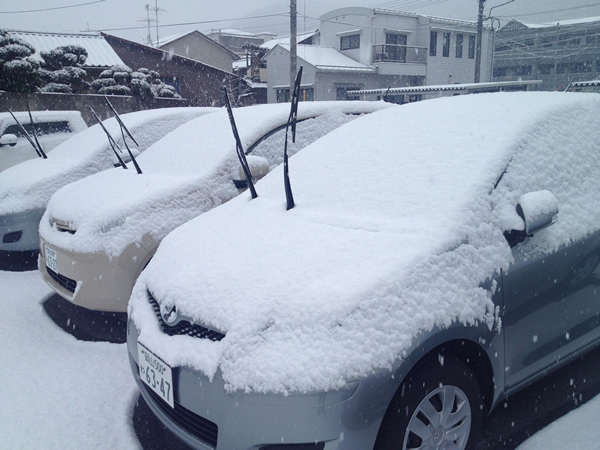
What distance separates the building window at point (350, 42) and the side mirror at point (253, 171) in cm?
2603

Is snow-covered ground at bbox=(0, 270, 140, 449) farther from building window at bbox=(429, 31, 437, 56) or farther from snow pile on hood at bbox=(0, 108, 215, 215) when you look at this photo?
building window at bbox=(429, 31, 437, 56)

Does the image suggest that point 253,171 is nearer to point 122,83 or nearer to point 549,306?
point 549,306

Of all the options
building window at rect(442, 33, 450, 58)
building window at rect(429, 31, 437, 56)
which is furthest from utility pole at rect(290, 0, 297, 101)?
building window at rect(442, 33, 450, 58)

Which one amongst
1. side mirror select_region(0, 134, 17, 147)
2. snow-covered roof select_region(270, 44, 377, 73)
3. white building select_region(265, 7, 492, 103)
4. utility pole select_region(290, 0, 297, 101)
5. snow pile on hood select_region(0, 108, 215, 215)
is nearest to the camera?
snow pile on hood select_region(0, 108, 215, 215)

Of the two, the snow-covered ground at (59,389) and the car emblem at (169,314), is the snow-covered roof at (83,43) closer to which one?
the snow-covered ground at (59,389)

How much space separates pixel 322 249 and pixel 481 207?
66 centimetres

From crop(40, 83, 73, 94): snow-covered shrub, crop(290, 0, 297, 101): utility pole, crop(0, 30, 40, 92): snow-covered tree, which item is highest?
crop(290, 0, 297, 101): utility pole

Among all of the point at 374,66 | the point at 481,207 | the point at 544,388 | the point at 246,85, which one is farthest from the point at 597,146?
the point at 246,85

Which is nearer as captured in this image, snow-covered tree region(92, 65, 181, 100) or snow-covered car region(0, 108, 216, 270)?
snow-covered car region(0, 108, 216, 270)

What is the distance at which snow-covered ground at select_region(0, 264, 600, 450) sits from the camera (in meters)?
2.14

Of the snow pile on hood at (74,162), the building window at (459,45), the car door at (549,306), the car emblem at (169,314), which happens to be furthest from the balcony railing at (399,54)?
the car emblem at (169,314)

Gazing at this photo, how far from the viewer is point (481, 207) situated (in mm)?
1893

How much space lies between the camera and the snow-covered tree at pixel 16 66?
12328 mm

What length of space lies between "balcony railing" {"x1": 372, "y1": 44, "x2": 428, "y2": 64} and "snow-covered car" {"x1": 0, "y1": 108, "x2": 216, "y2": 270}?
23.2 meters
